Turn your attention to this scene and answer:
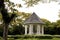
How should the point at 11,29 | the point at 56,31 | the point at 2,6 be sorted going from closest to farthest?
1. the point at 2,6
2. the point at 11,29
3. the point at 56,31

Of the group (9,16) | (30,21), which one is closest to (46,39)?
(30,21)

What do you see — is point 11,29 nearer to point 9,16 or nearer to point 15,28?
point 15,28

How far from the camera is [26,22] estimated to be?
3131cm

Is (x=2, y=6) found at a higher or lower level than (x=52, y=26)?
higher

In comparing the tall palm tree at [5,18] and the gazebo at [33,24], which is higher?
the tall palm tree at [5,18]

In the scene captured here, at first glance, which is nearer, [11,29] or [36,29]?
[11,29]

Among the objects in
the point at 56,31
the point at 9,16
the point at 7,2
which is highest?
the point at 7,2

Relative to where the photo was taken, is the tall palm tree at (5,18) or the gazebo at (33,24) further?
the gazebo at (33,24)

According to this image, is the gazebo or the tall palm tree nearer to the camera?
the tall palm tree

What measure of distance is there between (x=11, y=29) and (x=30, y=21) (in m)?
2.95

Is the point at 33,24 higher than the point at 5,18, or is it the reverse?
the point at 5,18

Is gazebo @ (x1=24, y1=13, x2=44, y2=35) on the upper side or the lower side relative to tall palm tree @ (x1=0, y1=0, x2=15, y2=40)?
lower

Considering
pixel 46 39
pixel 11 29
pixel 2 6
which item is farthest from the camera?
pixel 11 29

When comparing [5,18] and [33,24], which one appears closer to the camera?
[5,18]
